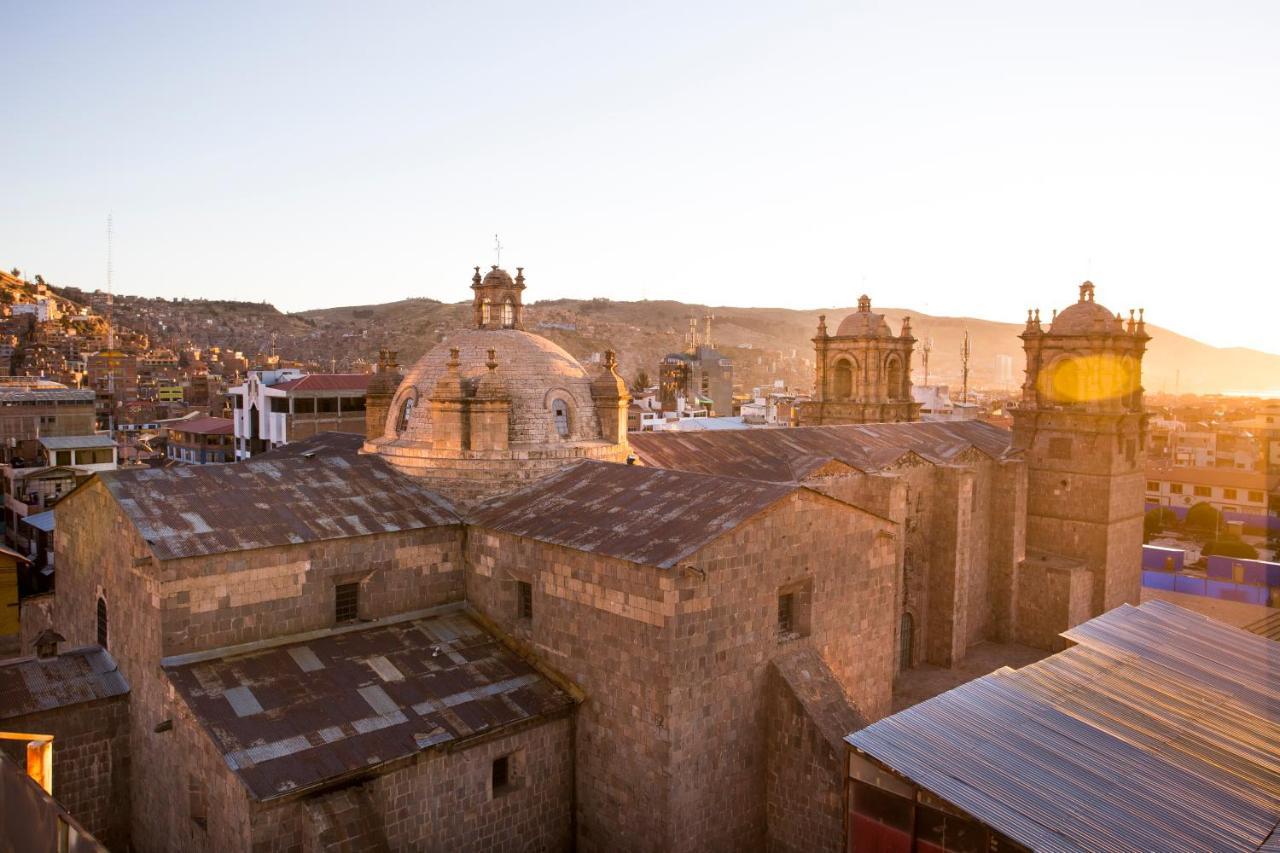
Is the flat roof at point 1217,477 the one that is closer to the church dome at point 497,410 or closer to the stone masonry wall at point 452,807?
the church dome at point 497,410

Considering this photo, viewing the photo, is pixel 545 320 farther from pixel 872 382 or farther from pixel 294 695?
pixel 294 695

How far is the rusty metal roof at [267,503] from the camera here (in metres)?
16.8

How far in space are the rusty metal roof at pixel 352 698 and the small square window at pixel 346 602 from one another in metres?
0.53

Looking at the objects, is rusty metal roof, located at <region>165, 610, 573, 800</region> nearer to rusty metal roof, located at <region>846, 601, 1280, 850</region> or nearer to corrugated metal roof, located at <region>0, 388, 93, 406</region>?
rusty metal roof, located at <region>846, 601, 1280, 850</region>

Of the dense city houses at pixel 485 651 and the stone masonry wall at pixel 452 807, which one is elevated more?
the dense city houses at pixel 485 651

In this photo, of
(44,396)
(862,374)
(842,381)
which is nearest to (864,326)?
(862,374)

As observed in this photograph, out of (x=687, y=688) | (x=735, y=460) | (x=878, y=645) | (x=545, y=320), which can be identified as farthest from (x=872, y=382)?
(x=545, y=320)

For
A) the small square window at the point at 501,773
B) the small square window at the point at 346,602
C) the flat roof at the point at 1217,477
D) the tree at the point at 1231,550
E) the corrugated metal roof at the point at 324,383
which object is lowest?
the tree at the point at 1231,550

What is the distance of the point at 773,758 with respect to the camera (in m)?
16.8

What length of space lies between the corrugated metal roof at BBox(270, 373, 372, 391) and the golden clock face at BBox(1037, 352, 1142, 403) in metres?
41.1

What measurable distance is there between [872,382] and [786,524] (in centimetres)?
2353

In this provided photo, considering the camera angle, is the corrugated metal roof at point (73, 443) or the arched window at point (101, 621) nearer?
the arched window at point (101, 621)

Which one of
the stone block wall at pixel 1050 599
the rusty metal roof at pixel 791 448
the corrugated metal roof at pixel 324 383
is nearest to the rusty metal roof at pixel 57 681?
the rusty metal roof at pixel 791 448

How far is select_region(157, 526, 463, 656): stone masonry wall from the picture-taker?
52.9ft
